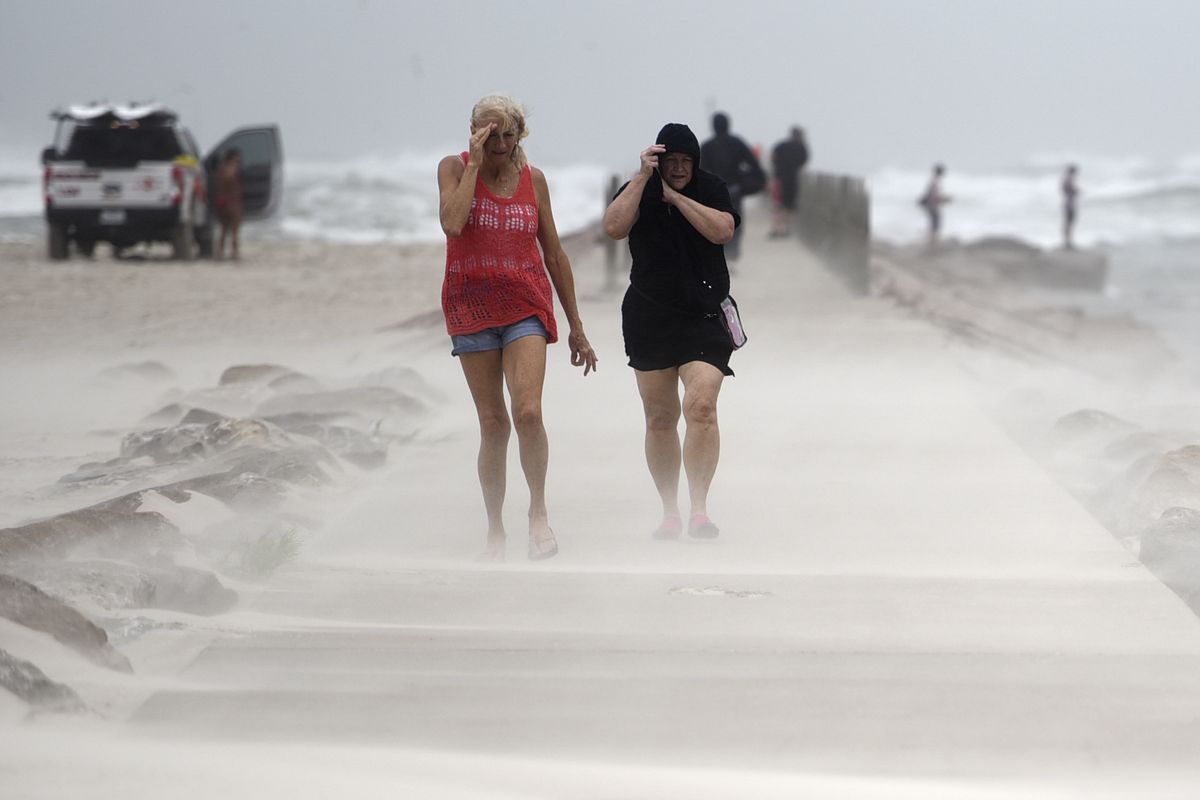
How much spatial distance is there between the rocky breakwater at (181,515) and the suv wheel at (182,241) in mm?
13585

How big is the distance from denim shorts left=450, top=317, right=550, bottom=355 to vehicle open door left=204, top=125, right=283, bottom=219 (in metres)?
17.3

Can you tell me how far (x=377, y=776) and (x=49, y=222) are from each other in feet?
69.1

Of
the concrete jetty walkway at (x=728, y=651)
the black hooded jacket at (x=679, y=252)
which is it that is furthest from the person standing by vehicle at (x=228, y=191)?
the black hooded jacket at (x=679, y=252)

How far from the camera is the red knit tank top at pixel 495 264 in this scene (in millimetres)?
5777

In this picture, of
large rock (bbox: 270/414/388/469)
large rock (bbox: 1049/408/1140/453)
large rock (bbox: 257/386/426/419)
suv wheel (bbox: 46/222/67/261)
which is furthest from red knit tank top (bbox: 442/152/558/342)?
suv wheel (bbox: 46/222/67/261)

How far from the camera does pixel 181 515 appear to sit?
20.4ft

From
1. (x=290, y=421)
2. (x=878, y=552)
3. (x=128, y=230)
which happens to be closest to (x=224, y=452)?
(x=290, y=421)

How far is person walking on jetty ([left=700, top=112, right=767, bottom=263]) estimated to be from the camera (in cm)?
1452

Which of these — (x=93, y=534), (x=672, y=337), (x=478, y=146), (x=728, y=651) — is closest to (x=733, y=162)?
(x=672, y=337)

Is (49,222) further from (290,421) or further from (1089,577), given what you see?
(1089,577)

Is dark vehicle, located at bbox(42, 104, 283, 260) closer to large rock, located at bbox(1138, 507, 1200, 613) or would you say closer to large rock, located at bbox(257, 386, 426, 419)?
large rock, located at bbox(257, 386, 426, 419)

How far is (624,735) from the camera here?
3.94 meters

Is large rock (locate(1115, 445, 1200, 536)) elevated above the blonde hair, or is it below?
below

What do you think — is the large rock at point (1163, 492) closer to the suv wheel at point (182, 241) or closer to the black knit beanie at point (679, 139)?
the black knit beanie at point (679, 139)
